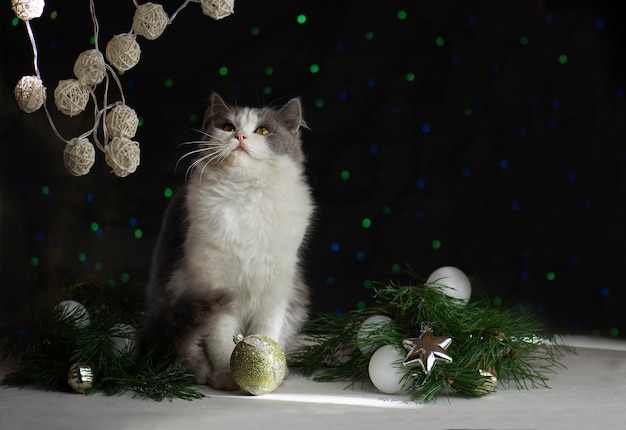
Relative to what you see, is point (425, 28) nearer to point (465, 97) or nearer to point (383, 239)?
point (465, 97)

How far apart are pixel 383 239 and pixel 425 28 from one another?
0.61 m

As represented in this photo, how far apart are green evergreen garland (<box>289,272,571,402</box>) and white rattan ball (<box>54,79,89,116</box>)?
71 centimetres

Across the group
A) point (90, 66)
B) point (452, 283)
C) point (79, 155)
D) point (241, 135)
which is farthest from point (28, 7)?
point (452, 283)

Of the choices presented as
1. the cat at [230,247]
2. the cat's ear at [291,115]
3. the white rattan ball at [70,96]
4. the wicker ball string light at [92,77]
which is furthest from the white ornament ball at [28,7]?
the cat's ear at [291,115]

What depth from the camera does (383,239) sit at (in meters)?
2.38

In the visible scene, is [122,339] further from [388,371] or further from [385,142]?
[385,142]

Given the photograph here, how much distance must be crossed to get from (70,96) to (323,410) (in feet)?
2.27

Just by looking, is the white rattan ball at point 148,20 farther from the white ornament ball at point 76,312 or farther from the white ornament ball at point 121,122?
the white ornament ball at point 76,312

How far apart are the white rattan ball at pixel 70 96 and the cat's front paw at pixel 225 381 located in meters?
0.60

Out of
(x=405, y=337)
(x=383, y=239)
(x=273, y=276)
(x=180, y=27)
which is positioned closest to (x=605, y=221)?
(x=383, y=239)

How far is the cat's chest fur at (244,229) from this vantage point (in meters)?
1.64

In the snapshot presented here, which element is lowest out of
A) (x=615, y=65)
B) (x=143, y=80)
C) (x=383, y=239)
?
(x=383, y=239)

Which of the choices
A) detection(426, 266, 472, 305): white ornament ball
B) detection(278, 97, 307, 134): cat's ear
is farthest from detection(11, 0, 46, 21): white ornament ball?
detection(426, 266, 472, 305): white ornament ball

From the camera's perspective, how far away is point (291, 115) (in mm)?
1768
